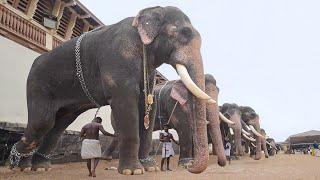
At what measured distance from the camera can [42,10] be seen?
44.0 ft

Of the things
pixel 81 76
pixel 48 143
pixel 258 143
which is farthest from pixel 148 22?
pixel 258 143

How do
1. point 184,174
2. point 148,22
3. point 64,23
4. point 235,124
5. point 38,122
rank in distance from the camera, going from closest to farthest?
1. point 148,22
2. point 184,174
3. point 38,122
4. point 64,23
5. point 235,124

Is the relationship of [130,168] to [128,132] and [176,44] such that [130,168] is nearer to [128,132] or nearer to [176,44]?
[128,132]

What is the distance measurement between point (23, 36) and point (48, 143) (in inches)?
161

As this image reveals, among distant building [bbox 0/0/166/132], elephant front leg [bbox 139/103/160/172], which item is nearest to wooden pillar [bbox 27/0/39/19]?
distant building [bbox 0/0/166/132]

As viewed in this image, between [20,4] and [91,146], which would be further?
[20,4]

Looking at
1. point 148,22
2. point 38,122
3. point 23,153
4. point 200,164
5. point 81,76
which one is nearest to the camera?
point 200,164

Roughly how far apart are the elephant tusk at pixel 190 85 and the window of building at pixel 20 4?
7146 millimetres

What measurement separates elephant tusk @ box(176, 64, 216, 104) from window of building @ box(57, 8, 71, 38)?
881cm

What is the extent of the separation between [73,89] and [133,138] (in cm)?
229

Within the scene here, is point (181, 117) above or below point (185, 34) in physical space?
below

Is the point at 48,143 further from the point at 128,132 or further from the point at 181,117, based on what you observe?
the point at 181,117

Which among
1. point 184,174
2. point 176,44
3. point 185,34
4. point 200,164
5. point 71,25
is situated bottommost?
point 184,174

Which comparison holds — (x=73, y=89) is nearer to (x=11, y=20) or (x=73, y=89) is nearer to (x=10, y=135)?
(x=10, y=135)
